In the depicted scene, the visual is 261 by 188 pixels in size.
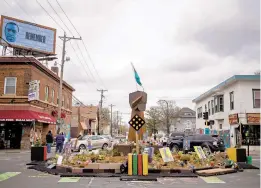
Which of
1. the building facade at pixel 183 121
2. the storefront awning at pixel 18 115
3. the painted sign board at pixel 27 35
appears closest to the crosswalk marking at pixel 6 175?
the storefront awning at pixel 18 115

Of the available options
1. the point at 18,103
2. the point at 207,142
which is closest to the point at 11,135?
the point at 18,103

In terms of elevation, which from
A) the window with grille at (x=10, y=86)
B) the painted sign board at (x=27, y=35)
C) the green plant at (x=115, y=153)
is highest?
the painted sign board at (x=27, y=35)

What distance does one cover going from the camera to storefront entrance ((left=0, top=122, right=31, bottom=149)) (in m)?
31.6

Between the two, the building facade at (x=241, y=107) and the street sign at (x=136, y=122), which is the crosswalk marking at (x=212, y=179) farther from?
the building facade at (x=241, y=107)

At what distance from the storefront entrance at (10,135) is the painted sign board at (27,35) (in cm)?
825

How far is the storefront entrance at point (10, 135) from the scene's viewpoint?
3161 cm

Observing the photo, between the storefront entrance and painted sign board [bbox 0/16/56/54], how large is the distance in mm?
8254

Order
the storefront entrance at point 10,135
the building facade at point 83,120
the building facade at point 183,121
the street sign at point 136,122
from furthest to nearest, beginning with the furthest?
1. the building facade at point 183,121
2. the building facade at point 83,120
3. the storefront entrance at point 10,135
4. the street sign at point 136,122

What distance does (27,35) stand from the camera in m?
35.5

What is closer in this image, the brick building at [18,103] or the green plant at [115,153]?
the green plant at [115,153]

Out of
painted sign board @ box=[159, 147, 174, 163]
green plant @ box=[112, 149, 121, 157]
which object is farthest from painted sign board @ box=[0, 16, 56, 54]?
painted sign board @ box=[159, 147, 174, 163]

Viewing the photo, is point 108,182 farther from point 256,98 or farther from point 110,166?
point 256,98

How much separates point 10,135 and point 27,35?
10.9m

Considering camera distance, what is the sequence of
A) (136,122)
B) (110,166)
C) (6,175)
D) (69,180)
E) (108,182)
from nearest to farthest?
(108,182) → (69,180) → (6,175) → (110,166) → (136,122)
